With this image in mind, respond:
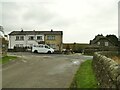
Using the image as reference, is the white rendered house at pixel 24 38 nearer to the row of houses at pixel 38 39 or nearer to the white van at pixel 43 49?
the row of houses at pixel 38 39

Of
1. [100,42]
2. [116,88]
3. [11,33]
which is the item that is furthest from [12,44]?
[116,88]

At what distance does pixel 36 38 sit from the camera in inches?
3179

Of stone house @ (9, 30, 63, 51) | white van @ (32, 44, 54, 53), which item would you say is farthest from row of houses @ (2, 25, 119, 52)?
white van @ (32, 44, 54, 53)

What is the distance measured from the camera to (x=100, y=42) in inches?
3445

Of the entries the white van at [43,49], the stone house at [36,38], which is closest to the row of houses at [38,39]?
the stone house at [36,38]

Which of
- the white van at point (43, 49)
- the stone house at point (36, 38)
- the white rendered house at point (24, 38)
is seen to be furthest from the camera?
the white rendered house at point (24, 38)

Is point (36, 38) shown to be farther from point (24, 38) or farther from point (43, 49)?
point (43, 49)

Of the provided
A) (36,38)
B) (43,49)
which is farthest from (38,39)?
(43,49)

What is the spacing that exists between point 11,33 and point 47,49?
29.8 m

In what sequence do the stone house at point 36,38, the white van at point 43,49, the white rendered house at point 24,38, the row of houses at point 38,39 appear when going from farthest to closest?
the white rendered house at point 24,38
the stone house at point 36,38
the row of houses at point 38,39
the white van at point 43,49

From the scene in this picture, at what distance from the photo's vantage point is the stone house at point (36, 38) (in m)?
79.1

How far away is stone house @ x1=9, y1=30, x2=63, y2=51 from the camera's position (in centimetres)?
7912

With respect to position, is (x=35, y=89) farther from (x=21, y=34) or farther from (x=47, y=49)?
(x=21, y=34)

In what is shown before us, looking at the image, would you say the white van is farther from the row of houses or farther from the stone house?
the row of houses
